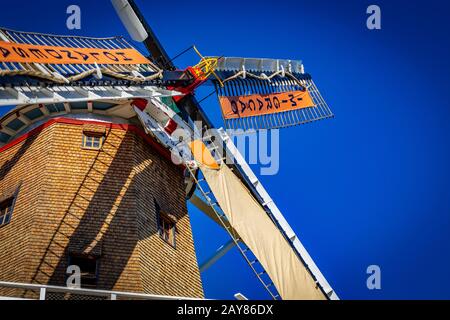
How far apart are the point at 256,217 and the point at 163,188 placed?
267 cm

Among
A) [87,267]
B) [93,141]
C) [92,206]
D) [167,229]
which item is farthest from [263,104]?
[87,267]

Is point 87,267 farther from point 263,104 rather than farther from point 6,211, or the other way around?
point 263,104

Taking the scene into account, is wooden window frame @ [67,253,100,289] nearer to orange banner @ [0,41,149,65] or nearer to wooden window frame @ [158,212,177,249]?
wooden window frame @ [158,212,177,249]

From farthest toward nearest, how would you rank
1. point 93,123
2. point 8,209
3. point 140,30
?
point 140,30 → point 93,123 → point 8,209

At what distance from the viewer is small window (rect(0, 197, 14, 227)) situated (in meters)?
28.8

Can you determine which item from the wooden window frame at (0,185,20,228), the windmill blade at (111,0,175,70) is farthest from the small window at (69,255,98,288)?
the windmill blade at (111,0,175,70)

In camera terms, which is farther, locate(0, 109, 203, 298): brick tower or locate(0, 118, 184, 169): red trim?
locate(0, 118, 184, 169): red trim

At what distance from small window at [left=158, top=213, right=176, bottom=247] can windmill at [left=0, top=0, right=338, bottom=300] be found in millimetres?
1220

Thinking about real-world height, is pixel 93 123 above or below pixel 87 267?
above

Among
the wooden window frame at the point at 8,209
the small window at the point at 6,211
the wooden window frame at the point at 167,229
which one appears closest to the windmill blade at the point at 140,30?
the wooden window frame at the point at 167,229

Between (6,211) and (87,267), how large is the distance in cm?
314

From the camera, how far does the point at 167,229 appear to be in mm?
30109

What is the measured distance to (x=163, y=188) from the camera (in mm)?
30672
